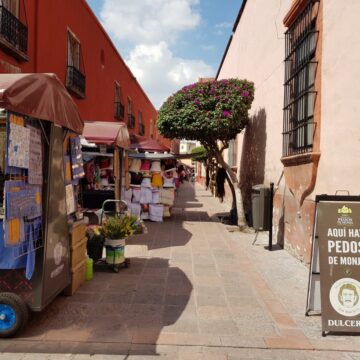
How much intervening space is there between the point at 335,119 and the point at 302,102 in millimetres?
1523

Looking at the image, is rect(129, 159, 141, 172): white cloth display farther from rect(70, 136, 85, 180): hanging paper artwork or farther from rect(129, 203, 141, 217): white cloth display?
rect(70, 136, 85, 180): hanging paper artwork

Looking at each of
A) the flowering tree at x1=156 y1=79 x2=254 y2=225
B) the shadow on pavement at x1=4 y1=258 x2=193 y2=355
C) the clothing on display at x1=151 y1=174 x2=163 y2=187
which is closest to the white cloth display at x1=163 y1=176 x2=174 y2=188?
the clothing on display at x1=151 y1=174 x2=163 y2=187

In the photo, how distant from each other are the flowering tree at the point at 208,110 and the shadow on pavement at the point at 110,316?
514cm

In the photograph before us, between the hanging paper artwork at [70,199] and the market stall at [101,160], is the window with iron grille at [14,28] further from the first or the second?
the hanging paper artwork at [70,199]

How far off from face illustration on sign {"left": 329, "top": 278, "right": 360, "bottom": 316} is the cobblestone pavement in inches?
10.0

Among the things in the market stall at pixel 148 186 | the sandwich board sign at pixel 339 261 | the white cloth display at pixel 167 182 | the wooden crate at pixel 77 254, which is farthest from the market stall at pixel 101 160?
the sandwich board sign at pixel 339 261

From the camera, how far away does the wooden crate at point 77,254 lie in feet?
15.9

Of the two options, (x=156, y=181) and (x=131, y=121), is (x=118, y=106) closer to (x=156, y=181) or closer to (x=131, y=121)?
(x=131, y=121)

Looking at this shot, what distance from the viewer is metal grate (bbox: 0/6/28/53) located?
7.04 m

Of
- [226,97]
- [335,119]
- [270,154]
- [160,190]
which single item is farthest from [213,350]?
→ [160,190]

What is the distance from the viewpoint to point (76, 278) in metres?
5.02

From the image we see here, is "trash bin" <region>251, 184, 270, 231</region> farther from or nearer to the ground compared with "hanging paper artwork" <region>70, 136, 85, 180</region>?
nearer to the ground

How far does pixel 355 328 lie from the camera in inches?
155

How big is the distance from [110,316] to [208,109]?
23.2 feet
